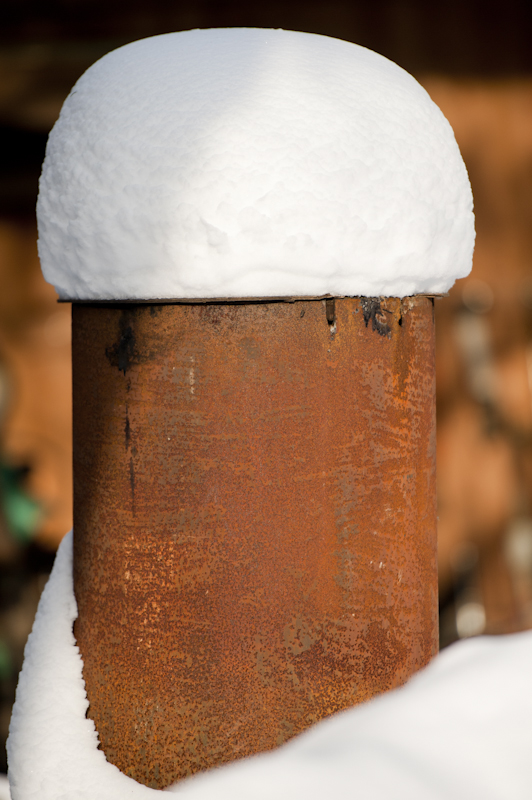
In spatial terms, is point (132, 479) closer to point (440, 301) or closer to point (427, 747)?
point (427, 747)

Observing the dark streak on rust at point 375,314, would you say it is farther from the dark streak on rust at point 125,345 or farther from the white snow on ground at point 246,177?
the dark streak on rust at point 125,345

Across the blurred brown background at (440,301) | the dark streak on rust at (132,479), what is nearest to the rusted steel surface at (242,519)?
the dark streak on rust at (132,479)

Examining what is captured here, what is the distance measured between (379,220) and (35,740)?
818 mm

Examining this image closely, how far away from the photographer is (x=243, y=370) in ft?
2.75

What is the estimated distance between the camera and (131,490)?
896mm

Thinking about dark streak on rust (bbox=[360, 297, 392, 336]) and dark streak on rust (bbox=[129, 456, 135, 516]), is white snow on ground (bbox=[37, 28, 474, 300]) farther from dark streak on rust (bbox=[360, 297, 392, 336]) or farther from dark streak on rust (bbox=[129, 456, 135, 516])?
dark streak on rust (bbox=[129, 456, 135, 516])

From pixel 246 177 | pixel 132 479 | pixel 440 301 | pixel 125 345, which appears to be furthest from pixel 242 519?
pixel 440 301

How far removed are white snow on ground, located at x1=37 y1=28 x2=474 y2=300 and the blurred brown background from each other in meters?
2.03

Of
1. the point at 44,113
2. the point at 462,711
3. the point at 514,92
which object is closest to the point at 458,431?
the point at 514,92

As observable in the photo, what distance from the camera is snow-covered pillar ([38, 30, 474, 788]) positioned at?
0.81 m

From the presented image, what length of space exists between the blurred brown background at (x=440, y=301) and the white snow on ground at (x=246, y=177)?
2028mm

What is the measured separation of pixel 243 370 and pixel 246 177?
226 mm

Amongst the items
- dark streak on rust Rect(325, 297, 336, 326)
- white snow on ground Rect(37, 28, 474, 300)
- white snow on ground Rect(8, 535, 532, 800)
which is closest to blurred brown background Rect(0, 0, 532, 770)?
white snow on ground Rect(37, 28, 474, 300)

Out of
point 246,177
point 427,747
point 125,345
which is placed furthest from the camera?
point 125,345
